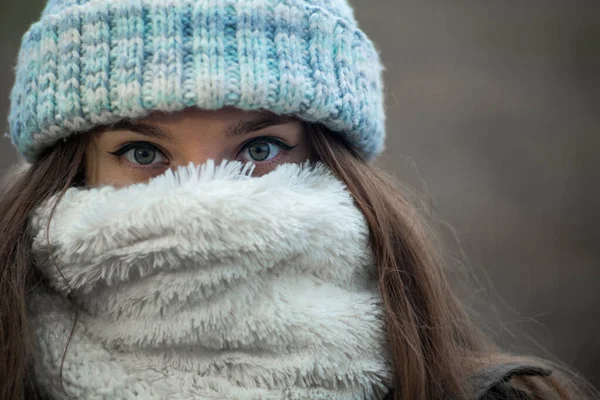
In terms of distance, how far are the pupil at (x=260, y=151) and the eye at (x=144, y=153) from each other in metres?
0.15

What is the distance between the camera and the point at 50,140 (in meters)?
1.06

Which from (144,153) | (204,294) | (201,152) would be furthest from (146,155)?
(204,294)

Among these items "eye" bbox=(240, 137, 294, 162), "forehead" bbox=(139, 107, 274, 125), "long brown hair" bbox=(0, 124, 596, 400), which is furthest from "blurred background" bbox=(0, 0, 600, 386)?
"forehead" bbox=(139, 107, 274, 125)

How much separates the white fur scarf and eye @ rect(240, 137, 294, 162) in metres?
0.10

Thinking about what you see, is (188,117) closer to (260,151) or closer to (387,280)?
(260,151)

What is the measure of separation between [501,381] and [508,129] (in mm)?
1803

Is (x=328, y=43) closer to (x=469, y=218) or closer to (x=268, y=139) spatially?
(x=268, y=139)

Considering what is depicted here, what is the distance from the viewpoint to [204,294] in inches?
35.4

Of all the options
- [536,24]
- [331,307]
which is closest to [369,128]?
[331,307]

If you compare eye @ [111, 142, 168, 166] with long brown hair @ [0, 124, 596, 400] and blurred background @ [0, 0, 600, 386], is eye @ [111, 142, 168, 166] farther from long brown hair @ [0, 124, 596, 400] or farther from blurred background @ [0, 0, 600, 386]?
blurred background @ [0, 0, 600, 386]

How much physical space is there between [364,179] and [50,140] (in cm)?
57

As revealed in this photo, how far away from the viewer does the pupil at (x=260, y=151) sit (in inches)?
42.3

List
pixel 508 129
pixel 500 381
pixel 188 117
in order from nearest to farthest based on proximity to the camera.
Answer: pixel 188 117 < pixel 500 381 < pixel 508 129

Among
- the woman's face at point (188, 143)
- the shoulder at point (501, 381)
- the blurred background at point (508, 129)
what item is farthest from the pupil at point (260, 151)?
the blurred background at point (508, 129)
